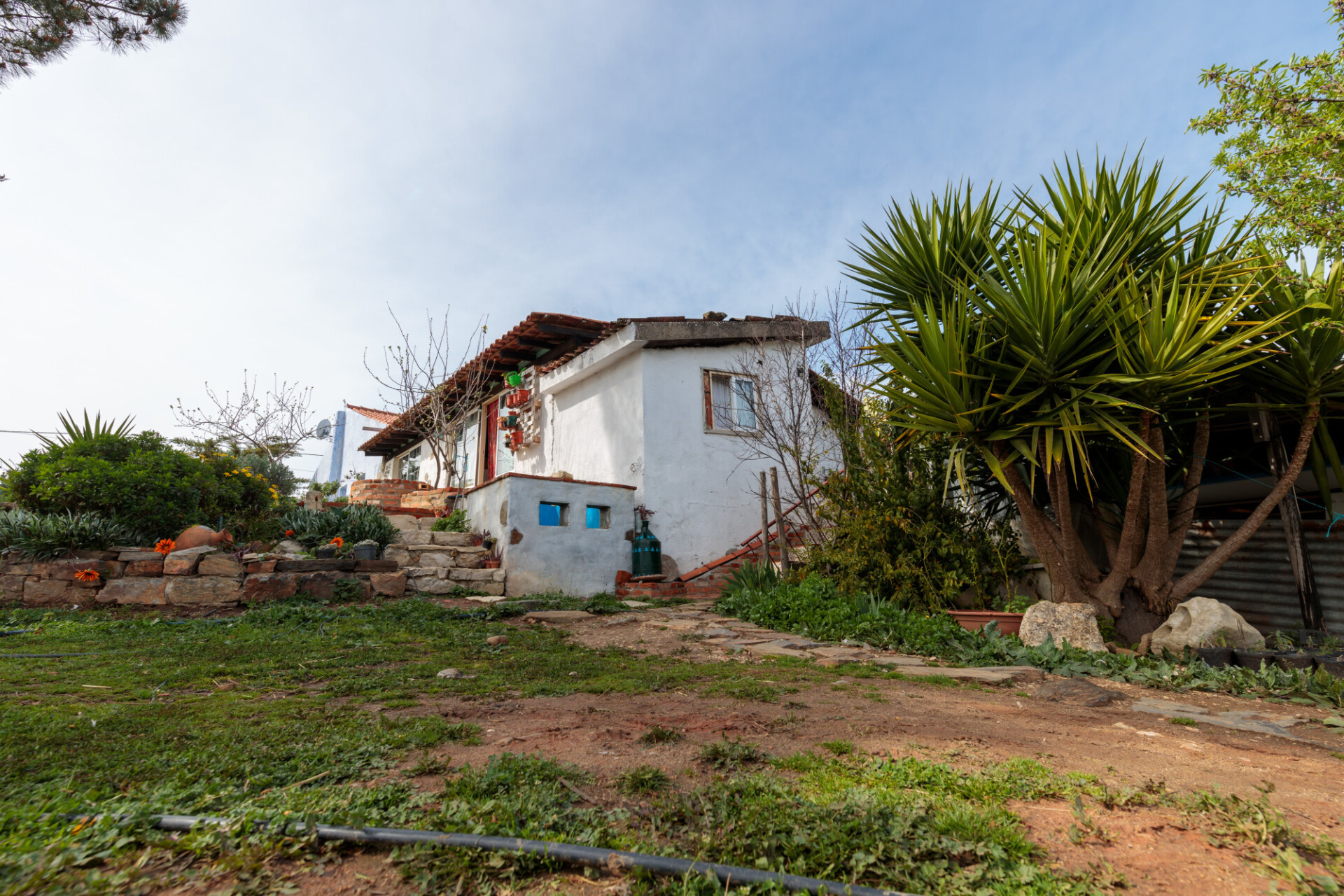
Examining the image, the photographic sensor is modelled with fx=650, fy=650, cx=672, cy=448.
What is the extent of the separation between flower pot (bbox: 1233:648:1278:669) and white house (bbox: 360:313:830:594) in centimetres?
658

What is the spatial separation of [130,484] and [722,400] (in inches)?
332

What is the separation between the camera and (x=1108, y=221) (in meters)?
5.47

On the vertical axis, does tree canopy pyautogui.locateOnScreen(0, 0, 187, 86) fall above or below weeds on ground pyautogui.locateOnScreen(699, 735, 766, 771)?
above

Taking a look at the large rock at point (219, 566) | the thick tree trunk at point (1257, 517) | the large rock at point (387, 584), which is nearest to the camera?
the thick tree trunk at point (1257, 517)

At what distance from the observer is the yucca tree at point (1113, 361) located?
185 inches

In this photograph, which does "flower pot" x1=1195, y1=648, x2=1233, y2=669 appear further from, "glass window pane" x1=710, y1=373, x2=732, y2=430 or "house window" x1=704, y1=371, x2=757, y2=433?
"glass window pane" x1=710, y1=373, x2=732, y2=430

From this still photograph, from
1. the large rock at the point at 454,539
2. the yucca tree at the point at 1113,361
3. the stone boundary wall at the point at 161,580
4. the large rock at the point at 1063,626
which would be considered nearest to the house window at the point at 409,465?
the large rock at the point at 454,539

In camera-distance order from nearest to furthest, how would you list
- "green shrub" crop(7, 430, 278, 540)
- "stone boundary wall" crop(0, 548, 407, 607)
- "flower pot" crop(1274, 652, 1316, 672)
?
1. "flower pot" crop(1274, 652, 1316, 672)
2. "stone boundary wall" crop(0, 548, 407, 607)
3. "green shrub" crop(7, 430, 278, 540)

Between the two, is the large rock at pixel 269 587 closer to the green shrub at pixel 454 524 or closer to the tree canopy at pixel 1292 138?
the green shrub at pixel 454 524

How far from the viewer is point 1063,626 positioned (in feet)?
16.3

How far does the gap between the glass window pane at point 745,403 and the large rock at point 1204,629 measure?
731 cm

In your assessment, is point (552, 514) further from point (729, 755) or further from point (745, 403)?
point (729, 755)

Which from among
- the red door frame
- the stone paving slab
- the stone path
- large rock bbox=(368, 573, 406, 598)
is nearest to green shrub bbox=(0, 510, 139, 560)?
large rock bbox=(368, 573, 406, 598)

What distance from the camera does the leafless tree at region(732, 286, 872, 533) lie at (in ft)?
30.5
